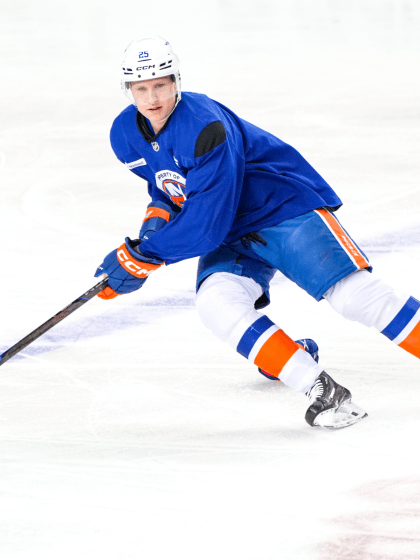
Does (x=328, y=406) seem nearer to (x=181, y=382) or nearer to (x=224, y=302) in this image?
(x=224, y=302)

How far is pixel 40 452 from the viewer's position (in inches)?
83.2

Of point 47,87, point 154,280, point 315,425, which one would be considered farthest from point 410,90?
point 315,425

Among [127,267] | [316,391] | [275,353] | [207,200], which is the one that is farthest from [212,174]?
[316,391]

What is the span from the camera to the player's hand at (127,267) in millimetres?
2248

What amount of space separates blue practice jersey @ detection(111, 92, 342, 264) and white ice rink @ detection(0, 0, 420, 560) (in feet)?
1.57

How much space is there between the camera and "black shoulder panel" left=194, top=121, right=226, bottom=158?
209 centimetres

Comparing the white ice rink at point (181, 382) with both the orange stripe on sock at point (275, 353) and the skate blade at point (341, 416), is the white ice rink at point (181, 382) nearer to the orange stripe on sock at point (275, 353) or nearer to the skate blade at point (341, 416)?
the skate blade at point (341, 416)

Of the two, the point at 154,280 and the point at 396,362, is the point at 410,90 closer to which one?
the point at 154,280

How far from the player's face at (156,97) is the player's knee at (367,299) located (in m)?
0.64

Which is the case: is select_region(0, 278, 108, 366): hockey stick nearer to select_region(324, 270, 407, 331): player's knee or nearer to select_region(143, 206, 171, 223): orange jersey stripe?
select_region(143, 206, 171, 223): orange jersey stripe

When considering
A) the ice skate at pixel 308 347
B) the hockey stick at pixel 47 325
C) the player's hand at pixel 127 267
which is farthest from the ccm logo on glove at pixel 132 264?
the ice skate at pixel 308 347

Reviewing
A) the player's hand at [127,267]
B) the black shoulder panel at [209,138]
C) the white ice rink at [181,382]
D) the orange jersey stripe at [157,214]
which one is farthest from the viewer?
the orange jersey stripe at [157,214]

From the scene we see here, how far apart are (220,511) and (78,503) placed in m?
0.32

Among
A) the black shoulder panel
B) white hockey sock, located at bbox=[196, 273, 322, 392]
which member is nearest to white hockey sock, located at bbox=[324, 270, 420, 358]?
white hockey sock, located at bbox=[196, 273, 322, 392]
